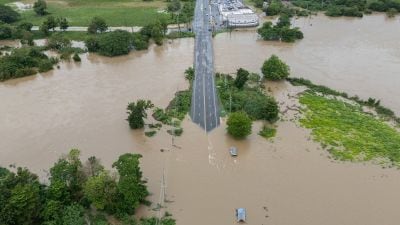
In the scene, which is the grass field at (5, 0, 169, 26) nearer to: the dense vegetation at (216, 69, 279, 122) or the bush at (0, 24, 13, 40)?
the bush at (0, 24, 13, 40)

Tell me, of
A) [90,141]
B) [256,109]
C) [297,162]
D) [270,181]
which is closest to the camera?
[270,181]

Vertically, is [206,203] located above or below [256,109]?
below

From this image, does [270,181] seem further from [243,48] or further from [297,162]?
[243,48]

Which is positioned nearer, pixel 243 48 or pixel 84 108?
pixel 84 108

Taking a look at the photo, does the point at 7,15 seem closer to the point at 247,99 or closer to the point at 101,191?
the point at 247,99

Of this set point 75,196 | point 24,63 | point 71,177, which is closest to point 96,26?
point 24,63

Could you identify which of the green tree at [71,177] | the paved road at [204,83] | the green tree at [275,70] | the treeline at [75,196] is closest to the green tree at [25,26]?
the paved road at [204,83]

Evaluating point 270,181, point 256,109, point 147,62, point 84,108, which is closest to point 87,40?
point 147,62
